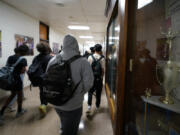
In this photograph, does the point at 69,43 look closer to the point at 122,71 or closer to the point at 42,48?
the point at 122,71

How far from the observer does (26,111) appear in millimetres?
2273

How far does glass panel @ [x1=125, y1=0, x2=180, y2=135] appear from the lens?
2.94ft

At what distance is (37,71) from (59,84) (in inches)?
46.7

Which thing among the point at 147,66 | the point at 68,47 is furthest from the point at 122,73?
the point at 68,47

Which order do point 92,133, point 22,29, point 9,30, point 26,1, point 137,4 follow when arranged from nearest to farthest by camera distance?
point 137,4 → point 92,133 → point 26,1 → point 9,30 → point 22,29

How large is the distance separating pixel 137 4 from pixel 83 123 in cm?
209

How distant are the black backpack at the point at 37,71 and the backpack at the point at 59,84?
1.05 meters

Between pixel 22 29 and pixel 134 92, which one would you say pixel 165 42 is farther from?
pixel 22 29

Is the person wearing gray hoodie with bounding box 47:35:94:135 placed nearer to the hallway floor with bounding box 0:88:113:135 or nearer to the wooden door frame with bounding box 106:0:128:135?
the wooden door frame with bounding box 106:0:128:135

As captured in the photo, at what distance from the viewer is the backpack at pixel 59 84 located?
95cm

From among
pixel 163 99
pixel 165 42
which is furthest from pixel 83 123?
pixel 165 42

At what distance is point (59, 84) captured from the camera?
0.95 m

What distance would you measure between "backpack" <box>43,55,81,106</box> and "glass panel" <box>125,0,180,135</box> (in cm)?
71

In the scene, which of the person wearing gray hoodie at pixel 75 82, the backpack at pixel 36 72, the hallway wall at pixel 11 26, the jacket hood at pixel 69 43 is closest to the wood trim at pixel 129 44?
the person wearing gray hoodie at pixel 75 82
